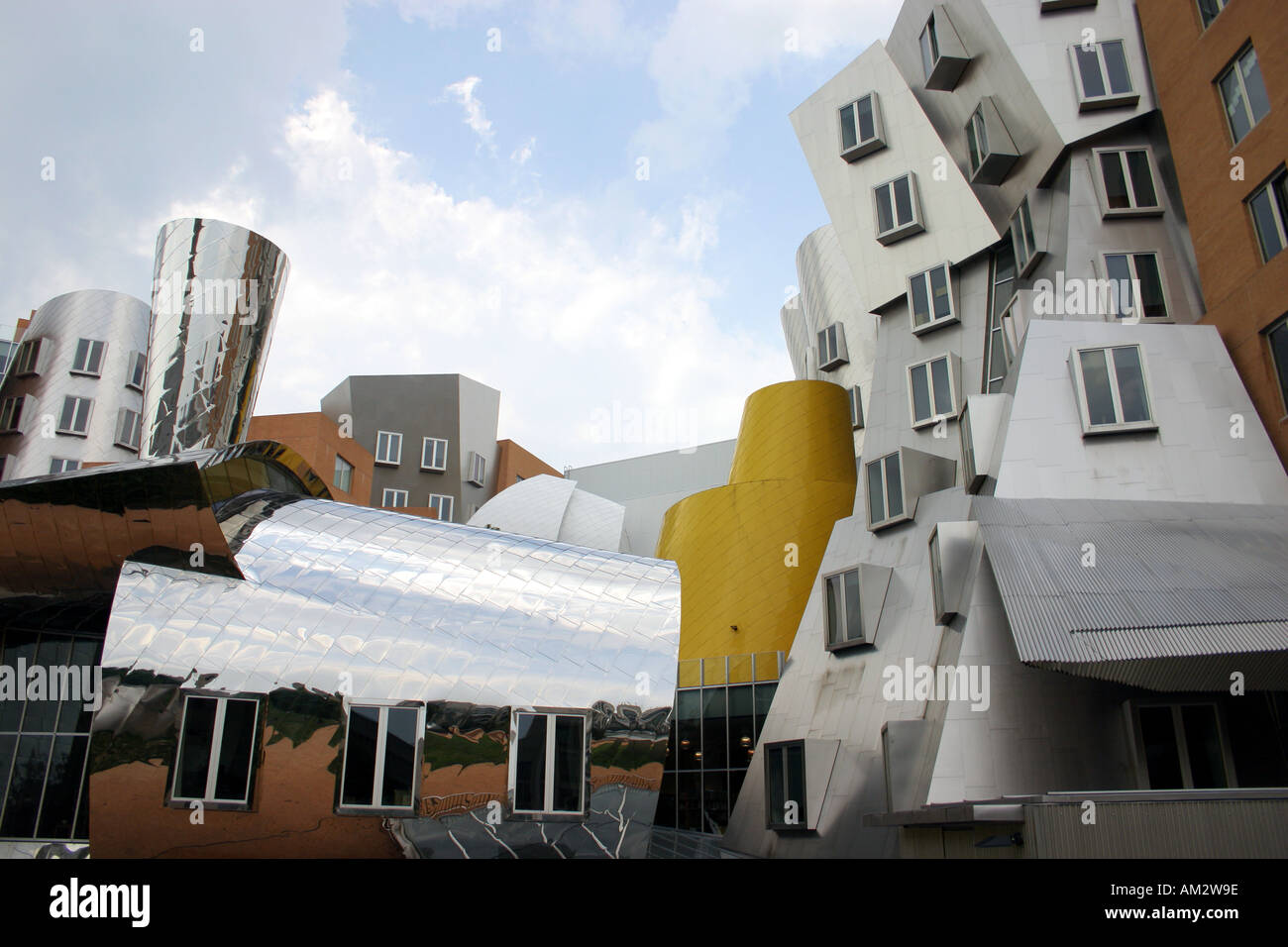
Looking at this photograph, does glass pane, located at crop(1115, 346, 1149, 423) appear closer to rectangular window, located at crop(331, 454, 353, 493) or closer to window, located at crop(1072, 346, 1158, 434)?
window, located at crop(1072, 346, 1158, 434)

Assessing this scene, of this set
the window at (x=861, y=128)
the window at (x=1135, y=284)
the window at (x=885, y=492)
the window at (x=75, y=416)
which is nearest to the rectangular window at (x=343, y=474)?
the window at (x=75, y=416)

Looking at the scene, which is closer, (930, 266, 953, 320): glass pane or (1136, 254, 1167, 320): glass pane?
(1136, 254, 1167, 320): glass pane

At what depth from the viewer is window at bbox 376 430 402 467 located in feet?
149

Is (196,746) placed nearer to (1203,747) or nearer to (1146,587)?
(1146,587)

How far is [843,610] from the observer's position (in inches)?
816

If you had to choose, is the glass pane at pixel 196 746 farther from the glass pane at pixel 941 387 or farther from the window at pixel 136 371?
the window at pixel 136 371

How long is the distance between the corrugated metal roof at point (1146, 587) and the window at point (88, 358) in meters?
35.1

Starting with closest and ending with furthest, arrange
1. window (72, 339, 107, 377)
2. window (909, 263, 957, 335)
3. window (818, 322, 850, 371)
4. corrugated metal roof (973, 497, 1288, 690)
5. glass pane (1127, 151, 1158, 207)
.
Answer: corrugated metal roof (973, 497, 1288, 690)
glass pane (1127, 151, 1158, 207)
window (909, 263, 957, 335)
window (818, 322, 850, 371)
window (72, 339, 107, 377)

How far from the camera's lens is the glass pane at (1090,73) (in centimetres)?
2142

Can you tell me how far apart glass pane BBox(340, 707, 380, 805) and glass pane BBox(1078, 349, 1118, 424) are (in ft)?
44.7

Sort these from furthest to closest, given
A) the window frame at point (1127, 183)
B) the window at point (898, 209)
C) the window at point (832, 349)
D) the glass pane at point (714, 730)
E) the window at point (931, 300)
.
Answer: the window at point (832, 349) < the glass pane at point (714, 730) < the window at point (898, 209) < the window at point (931, 300) < the window frame at point (1127, 183)

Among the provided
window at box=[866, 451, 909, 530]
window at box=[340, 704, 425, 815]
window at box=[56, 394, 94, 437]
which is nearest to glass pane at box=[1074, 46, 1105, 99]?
window at box=[866, 451, 909, 530]

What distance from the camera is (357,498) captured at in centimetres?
3938

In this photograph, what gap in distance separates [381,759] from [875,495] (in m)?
12.6
